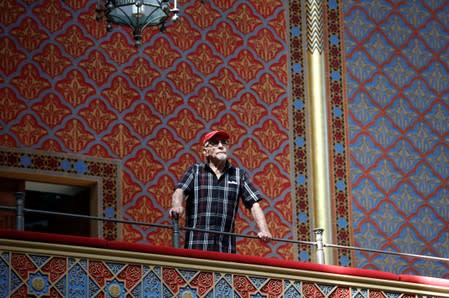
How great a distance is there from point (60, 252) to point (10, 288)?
1.56ft

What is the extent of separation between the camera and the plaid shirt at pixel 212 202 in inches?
460

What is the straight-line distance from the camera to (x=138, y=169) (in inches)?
534

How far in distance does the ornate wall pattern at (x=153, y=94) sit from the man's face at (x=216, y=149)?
174 centimetres

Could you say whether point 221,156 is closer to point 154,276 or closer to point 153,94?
point 154,276

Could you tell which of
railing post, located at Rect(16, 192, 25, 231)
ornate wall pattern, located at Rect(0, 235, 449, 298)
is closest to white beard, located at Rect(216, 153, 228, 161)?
ornate wall pattern, located at Rect(0, 235, 449, 298)

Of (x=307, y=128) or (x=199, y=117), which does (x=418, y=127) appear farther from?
(x=199, y=117)

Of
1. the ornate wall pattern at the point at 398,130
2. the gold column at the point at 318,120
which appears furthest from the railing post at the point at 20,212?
the ornate wall pattern at the point at 398,130

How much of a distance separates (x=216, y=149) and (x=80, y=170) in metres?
1.87

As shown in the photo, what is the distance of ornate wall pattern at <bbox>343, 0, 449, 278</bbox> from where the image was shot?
14719 mm

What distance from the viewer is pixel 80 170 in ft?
43.6

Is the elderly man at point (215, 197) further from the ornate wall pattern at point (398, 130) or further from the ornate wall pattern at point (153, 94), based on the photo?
the ornate wall pattern at point (398, 130)

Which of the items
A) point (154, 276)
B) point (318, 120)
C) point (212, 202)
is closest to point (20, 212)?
point (154, 276)

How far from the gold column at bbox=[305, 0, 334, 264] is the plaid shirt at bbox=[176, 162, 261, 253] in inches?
102

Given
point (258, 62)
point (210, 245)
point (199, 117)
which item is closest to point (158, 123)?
point (199, 117)
